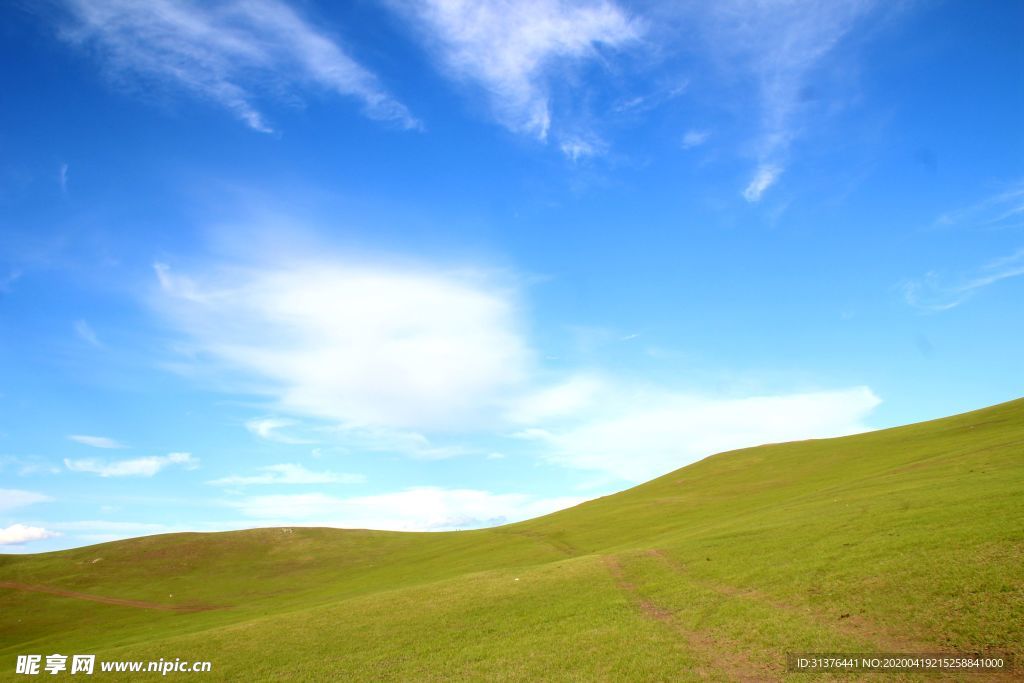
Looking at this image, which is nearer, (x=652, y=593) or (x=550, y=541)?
(x=652, y=593)

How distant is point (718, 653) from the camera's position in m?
24.0

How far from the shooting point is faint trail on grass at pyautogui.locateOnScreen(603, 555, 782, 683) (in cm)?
2136

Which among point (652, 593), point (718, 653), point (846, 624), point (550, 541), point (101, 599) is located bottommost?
point (718, 653)

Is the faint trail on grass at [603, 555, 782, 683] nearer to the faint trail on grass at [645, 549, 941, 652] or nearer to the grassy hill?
the grassy hill

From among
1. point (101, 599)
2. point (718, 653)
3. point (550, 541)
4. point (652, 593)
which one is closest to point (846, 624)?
point (718, 653)

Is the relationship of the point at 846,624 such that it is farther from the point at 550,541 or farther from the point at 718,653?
the point at 550,541

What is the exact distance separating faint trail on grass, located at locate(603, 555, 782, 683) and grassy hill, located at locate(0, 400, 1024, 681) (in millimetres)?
124

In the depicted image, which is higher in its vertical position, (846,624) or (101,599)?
(101,599)

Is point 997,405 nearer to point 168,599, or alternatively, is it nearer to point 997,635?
point 997,635

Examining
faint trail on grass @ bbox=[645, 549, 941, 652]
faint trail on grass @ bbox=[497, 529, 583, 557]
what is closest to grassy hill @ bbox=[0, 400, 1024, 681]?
faint trail on grass @ bbox=[645, 549, 941, 652]

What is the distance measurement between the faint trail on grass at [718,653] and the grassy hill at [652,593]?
0.41ft

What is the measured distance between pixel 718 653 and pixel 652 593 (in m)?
11.8

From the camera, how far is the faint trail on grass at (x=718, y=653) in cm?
2136

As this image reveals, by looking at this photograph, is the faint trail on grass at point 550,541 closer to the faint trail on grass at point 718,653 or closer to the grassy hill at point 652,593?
the grassy hill at point 652,593
